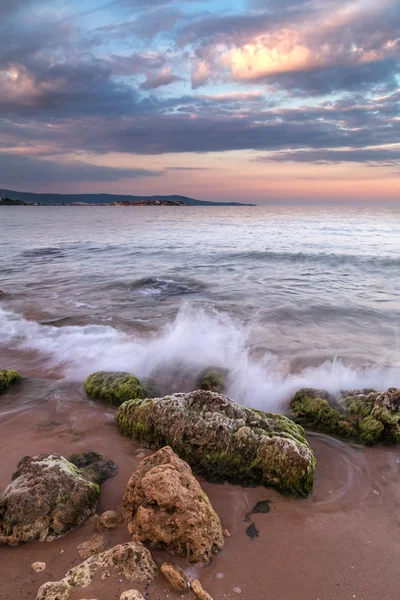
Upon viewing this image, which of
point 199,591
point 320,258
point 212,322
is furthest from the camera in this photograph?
point 320,258

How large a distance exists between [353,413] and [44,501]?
3.91 metres

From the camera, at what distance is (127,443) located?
4.52 metres

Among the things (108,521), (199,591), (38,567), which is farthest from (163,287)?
(199,591)

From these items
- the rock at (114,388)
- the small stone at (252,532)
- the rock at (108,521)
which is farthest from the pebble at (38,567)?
the rock at (114,388)

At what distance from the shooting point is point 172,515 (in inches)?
116

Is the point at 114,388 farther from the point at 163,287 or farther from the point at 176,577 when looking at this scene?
the point at 163,287

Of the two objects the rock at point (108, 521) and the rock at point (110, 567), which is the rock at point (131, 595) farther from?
the rock at point (108, 521)

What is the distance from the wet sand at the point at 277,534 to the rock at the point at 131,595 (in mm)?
101

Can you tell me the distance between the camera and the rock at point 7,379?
5.82 m

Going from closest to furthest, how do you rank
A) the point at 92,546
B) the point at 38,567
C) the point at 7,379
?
the point at 38,567 → the point at 92,546 → the point at 7,379

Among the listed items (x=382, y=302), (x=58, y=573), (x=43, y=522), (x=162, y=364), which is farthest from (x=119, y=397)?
(x=382, y=302)

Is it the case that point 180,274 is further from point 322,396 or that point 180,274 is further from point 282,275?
point 322,396

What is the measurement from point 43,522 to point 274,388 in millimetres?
4135

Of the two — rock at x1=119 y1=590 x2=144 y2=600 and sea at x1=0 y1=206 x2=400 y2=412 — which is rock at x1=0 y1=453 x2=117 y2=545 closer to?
rock at x1=119 y1=590 x2=144 y2=600
